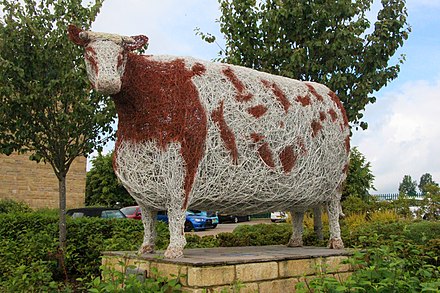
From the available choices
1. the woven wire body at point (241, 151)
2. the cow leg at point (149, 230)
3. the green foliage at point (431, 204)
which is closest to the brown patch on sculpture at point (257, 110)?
the woven wire body at point (241, 151)

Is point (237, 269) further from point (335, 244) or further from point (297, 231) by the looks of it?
point (297, 231)

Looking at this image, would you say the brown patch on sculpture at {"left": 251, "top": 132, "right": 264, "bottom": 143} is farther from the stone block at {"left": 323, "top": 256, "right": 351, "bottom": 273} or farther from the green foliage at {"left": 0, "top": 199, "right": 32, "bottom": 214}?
the green foliage at {"left": 0, "top": 199, "right": 32, "bottom": 214}

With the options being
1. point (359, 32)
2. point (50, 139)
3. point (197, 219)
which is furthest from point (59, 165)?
point (197, 219)

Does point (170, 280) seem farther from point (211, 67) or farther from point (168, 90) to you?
point (211, 67)

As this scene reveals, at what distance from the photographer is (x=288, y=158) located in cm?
614

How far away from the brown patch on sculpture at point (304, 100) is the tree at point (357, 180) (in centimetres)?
994

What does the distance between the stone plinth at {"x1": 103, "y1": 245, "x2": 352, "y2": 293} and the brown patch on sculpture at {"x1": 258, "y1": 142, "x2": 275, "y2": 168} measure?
105 centimetres

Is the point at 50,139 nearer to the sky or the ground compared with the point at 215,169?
nearer to the sky

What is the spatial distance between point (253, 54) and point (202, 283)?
5975 mm

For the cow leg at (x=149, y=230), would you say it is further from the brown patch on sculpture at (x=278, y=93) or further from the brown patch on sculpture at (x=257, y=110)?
the brown patch on sculpture at (x=278, y=93)

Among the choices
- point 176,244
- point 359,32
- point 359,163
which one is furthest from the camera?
point 359,163

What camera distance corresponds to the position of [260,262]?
217 inches

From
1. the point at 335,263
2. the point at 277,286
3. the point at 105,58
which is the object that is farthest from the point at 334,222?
the point at 105,58

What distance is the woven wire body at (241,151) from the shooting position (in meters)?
5.36
